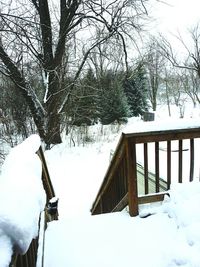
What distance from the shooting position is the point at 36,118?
37.3 feet

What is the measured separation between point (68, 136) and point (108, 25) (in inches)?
209

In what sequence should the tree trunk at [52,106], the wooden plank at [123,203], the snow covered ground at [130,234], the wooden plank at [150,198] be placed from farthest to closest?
the tree trunk at [52,106] < the wooden plank at [123,203] < the wooden plank at [150,198] < the snow covered ground at [130,234]

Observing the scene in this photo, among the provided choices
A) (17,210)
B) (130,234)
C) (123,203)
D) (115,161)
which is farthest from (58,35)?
(17,210)

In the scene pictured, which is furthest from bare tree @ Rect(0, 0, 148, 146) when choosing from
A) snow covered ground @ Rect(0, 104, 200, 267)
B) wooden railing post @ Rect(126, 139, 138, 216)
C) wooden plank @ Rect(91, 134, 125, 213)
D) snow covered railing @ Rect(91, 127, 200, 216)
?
wooden railing post @ Rect(126, 139, 138, 216)

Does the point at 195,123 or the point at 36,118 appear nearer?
the point at 195,123

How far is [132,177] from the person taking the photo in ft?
10.8

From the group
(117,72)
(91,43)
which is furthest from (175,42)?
(91,43)

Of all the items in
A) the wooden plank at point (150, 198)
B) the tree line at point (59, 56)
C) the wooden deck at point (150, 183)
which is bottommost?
the wooden deck at point (150, 183)

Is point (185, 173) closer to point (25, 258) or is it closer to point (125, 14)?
point (25, 258)

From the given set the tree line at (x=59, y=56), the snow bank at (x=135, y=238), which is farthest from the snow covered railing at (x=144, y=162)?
the tree line at (x=59, y=56)

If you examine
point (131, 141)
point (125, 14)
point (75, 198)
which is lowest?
point (75, 198)

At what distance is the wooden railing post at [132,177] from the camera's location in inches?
127

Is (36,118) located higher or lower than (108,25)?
lower

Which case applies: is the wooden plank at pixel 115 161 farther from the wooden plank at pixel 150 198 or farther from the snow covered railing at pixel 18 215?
the snow covered railing at pixel 18 215
